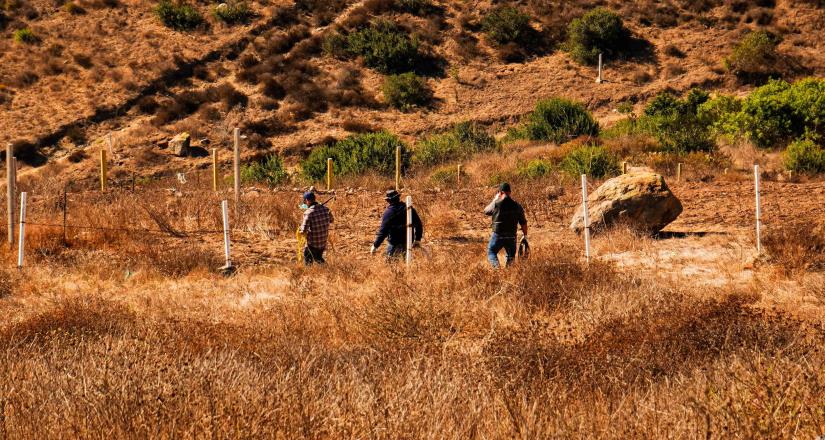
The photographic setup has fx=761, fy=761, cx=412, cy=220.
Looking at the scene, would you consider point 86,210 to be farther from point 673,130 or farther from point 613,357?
point 673,130

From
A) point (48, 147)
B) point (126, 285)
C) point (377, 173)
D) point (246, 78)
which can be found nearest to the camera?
point (126, 285)

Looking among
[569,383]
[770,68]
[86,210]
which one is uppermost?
[770,68]

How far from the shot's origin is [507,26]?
4025cm

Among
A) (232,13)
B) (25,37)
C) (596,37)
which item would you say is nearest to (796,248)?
(596,37)

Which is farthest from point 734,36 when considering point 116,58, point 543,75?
point 116,58

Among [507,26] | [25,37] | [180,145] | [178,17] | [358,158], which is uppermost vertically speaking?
[178,17]

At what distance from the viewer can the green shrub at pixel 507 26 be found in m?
40.1

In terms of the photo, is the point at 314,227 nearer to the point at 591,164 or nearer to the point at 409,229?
the point at 409,229

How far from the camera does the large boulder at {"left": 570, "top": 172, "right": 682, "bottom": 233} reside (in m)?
12.8

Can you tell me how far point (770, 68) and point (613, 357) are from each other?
3293 centimetres

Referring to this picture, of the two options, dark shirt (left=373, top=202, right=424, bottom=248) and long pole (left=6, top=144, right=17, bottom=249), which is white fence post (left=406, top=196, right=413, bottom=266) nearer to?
dark shirt (left=373, top=202, right=424, bottom=248)

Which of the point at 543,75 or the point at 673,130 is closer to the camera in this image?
the point at 673,130

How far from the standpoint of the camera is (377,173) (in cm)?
2312

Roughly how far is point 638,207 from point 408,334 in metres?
7.17
